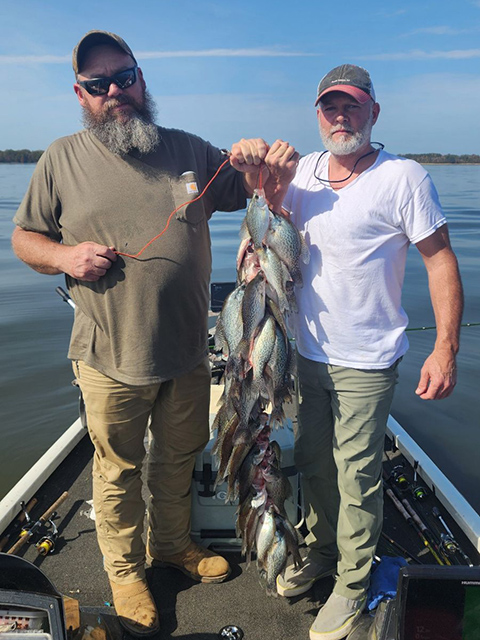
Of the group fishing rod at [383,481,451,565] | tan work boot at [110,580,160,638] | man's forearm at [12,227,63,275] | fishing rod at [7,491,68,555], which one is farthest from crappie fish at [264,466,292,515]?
fishing rod at [7,491,68,555]

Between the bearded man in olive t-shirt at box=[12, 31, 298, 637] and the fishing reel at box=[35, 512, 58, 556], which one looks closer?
the bearded man in olive t-shirt at box=[12, 31, 298, 637]

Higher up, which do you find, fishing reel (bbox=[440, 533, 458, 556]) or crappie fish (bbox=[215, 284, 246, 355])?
crappie fish (bbox=[215, 284, 246, 355])

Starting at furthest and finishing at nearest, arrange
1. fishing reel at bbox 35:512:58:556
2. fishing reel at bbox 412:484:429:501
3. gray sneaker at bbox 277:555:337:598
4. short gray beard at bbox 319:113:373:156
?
fishing reel at bbox 412:484:429:501
fishing reel at bbox 35:512:58:556
gray sneaker at bbox 277:555:337:598
short gray beard at bbox 319:113:373:156

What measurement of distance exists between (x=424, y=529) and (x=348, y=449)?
1320 mm

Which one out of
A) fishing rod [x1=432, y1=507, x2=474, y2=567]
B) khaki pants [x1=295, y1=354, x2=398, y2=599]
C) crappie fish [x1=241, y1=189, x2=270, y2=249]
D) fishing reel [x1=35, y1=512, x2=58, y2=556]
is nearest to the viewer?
crappie fish [x1=241, y1=189, x2=270, y2=249]

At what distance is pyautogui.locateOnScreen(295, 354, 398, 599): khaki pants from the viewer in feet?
9.04

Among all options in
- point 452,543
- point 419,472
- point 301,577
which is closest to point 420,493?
point 419,472

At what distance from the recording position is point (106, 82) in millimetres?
2846

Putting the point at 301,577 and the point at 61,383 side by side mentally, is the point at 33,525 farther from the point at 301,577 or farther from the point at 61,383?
the point at 61,383

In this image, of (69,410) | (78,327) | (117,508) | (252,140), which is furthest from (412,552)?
(69,410)

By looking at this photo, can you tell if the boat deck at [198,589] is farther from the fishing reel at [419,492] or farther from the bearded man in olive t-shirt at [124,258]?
the bearded man in olive t-shirt at [124,258]

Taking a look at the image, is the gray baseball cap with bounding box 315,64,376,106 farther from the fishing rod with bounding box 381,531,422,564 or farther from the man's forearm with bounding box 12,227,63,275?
the fishing rod with bounding box 381,531,422,564

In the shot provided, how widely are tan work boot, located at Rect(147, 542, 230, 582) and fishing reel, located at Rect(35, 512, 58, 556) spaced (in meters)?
0.72

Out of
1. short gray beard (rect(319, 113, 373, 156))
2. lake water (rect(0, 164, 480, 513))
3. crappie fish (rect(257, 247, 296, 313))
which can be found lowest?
lake water (rect(0, 164, 480, 513))
